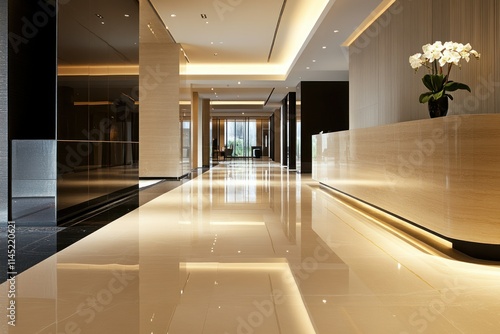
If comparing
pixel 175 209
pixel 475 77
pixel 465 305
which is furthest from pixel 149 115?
pixel 465 305

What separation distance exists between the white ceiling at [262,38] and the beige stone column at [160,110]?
759 mm

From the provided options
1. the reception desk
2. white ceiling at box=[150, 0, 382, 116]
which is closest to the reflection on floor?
the reception desk

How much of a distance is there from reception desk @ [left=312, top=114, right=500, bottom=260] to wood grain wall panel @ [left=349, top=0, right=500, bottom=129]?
91 cm

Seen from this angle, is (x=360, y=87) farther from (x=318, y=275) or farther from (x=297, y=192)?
(x=318, y=275)

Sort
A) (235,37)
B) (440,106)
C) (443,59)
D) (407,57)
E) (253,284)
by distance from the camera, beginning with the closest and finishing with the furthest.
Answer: (253,284) → (443,59) → (440,106) → (407,57) → (235,37)

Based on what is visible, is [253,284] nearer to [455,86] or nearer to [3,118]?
[455,86]

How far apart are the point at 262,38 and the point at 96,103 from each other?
300 inches

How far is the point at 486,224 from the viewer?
4.37 metres

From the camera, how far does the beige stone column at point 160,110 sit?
15.0 m

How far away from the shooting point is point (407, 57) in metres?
8.30

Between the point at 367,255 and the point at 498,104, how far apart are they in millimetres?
2182

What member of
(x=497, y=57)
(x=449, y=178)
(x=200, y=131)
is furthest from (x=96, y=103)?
(x=200, y=131)

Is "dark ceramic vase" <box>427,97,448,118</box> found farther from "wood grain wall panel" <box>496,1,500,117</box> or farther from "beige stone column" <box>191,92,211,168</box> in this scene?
"beige stone column" <box>191,92,211,168</box>

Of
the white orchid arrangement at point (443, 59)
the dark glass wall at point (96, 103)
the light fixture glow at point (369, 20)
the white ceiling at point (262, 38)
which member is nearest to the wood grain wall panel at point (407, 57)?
the light fixture glow at point (369, 20)
